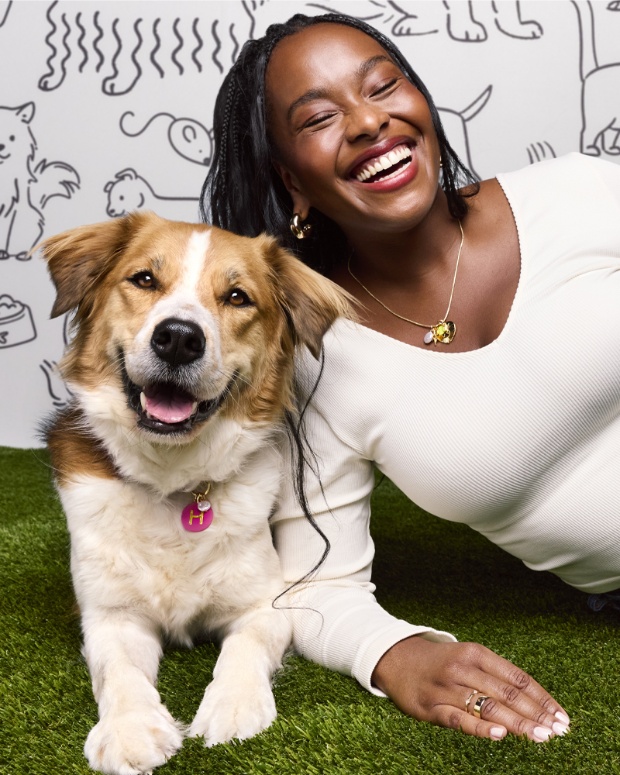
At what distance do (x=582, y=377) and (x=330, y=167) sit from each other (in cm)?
68

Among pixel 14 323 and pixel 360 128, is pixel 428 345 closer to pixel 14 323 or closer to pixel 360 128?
pixel 360 128

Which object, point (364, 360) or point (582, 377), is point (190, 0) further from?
point (582, 377)

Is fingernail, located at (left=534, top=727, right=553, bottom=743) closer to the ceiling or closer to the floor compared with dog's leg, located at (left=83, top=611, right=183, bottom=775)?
closer to the ceiling

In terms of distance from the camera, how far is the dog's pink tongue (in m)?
1.64

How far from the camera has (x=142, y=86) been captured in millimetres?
3816

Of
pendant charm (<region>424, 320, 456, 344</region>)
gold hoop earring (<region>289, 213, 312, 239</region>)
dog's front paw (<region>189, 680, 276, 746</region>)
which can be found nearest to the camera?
dog's front paw (<region>189, 680, 276, 746</region>)

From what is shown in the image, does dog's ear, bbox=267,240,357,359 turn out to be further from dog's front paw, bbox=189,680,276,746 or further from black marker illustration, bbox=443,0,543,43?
black marker illustration, bbox=443,0,543,43

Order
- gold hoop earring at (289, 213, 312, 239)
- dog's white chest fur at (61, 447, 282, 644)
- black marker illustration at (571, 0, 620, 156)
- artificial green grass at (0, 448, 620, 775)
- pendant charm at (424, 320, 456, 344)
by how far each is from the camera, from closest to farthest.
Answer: artificial green grass at (0, 448, 620, 775)
dog's white chest fur at (61, 447, 282, 644)
pendant charm at (424, 320, 456, 344)
gold hoop earring at (289, 213, 312, 239)
black marker illustration at (571, 0, 620, 156)

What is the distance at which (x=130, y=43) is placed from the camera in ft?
12.4

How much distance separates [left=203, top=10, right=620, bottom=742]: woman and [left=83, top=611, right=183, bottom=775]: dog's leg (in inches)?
13.4

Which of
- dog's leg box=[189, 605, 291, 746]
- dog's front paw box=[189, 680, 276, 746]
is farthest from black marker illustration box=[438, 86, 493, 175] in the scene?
dog's front paw box=[189, 680, 276, 746]

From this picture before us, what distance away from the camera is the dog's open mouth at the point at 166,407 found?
163 cm

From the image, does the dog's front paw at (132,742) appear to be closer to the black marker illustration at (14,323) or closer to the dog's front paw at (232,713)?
the dog's front paw at (232,713)

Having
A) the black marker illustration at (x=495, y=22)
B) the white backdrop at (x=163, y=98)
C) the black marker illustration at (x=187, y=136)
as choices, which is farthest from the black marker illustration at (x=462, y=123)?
the black marker illustration at (x=187, y=136)
